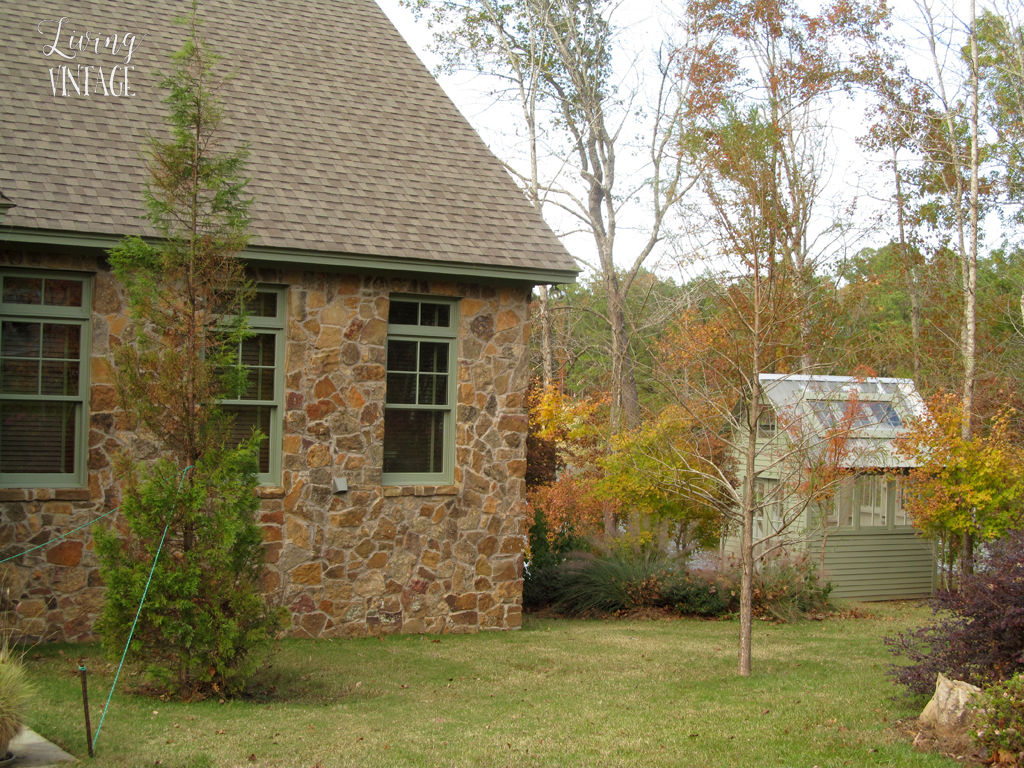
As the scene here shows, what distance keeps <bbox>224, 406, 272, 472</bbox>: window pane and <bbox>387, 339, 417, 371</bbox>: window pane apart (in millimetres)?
1471

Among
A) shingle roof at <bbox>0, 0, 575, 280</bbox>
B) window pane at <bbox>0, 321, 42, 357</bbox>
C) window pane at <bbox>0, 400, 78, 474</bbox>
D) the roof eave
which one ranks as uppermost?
shingle roof at <bbox>0, 0, 575, 280</bbox>

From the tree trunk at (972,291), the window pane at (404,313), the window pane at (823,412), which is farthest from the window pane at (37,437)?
the tree trunk at (972,291)

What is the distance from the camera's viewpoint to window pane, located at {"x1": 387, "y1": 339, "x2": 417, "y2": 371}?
10742 mm

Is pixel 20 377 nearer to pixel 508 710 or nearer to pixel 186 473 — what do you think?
pixel 186 473

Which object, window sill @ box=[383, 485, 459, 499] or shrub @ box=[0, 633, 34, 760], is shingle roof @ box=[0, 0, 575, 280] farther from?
shrub @ box=[0, 633, 34, 760]

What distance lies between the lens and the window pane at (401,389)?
1073cm

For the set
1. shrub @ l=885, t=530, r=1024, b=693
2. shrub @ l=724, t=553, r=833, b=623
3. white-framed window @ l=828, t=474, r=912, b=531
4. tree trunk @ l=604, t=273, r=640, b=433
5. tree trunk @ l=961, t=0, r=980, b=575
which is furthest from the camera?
tree trunk @ l=604, t=273, r=640, b=433

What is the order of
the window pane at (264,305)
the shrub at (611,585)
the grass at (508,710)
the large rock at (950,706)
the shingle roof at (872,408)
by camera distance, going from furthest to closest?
the shingle roof at (872,408) → the shrub at (611,585) → the window pane at (264,305) → the large rock at (950,706) → the grass at (508,710)

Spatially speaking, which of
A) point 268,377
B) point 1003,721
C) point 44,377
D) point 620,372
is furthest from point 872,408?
point 44,377

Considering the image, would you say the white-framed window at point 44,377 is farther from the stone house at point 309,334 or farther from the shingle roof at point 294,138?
the shingle roof at point 294,138

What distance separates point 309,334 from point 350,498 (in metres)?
1.83

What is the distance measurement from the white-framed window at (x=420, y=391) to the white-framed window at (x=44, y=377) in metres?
3.16

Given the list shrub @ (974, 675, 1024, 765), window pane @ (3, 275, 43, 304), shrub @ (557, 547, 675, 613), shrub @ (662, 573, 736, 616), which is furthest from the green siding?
window pane @ (3, 275, 43, 304)

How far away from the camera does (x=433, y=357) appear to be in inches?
431
